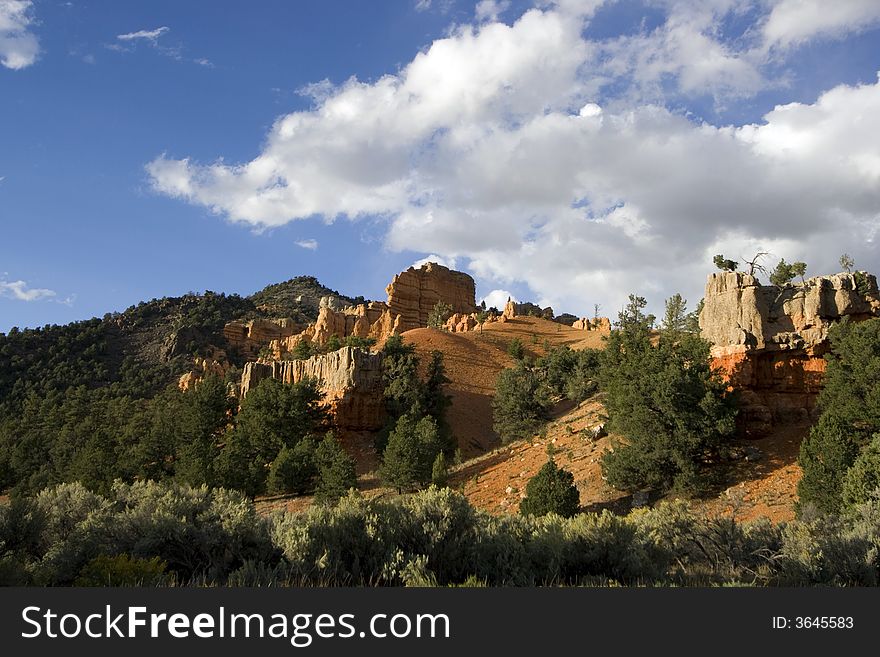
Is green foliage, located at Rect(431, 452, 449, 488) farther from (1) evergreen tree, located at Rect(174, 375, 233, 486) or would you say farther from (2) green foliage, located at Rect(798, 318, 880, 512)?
(2) green foliage, located at Rect(798, 318, 880, 512)

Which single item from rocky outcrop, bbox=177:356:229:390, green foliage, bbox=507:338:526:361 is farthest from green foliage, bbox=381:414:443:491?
rocky outcrop, bbox=177:356:229:390

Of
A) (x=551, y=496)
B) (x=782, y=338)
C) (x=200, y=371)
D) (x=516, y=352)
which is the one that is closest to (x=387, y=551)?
(x=551, y=496)

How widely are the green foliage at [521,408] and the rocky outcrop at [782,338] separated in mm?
12833

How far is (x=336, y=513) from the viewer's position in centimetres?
1217

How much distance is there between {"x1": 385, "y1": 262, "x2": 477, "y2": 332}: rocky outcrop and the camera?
10425cm

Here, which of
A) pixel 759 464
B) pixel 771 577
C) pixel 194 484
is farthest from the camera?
pixel 194 484

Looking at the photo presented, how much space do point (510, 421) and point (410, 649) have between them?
115 ft

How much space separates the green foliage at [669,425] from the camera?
26266mm

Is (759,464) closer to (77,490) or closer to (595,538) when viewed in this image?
(595,538)

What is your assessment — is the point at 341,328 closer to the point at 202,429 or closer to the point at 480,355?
the point at 480,355

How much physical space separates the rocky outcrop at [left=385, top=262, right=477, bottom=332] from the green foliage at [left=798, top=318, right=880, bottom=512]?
75275mm

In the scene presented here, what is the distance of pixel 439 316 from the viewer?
89.7 meters

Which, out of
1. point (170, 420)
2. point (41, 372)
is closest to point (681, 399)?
point (170, 420)

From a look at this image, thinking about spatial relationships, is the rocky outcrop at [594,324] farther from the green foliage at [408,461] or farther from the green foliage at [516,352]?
the green foliage at [408,461]
